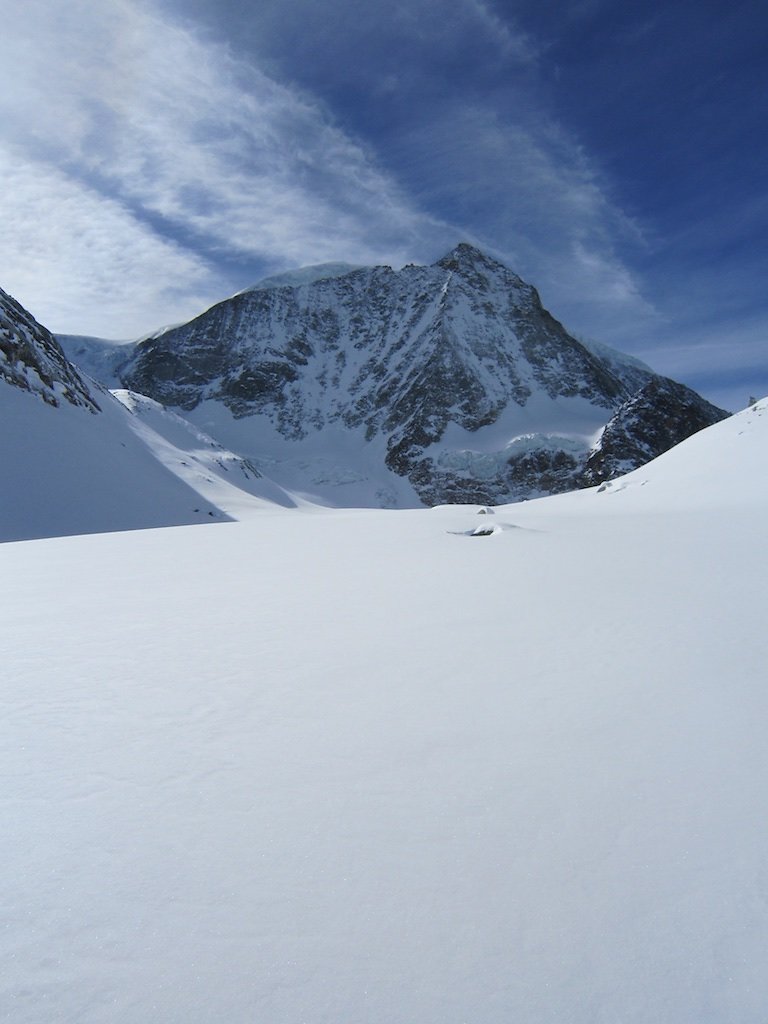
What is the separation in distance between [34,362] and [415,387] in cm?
9112

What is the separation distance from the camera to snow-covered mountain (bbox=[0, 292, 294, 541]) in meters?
22.1

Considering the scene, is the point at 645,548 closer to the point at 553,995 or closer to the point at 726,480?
the point at 553,995

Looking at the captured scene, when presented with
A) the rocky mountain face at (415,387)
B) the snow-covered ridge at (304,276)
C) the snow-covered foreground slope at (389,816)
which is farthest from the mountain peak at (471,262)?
the snow-covered foreground slope at (389,816)

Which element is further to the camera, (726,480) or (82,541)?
(726,480)

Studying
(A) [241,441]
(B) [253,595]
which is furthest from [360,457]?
(B) [253,595]

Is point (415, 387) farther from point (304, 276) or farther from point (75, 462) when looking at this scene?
point (75, 462)

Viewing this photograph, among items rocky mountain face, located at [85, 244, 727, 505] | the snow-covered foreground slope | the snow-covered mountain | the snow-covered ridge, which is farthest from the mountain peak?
the snow-covered foreground slope

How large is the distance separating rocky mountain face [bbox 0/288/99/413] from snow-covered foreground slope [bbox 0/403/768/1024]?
28.0 metres

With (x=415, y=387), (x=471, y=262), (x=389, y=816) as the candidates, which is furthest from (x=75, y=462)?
(x=471, y=262)

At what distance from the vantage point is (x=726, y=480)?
14555mm

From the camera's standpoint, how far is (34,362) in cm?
2898

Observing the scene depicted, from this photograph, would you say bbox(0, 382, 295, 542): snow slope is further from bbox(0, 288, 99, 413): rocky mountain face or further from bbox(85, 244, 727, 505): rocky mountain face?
bbox(85, 244, 727, 505): rocky mountain face

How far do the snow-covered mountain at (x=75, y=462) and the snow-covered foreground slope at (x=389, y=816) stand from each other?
2005 centimetres

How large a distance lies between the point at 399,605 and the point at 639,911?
3.63 m
